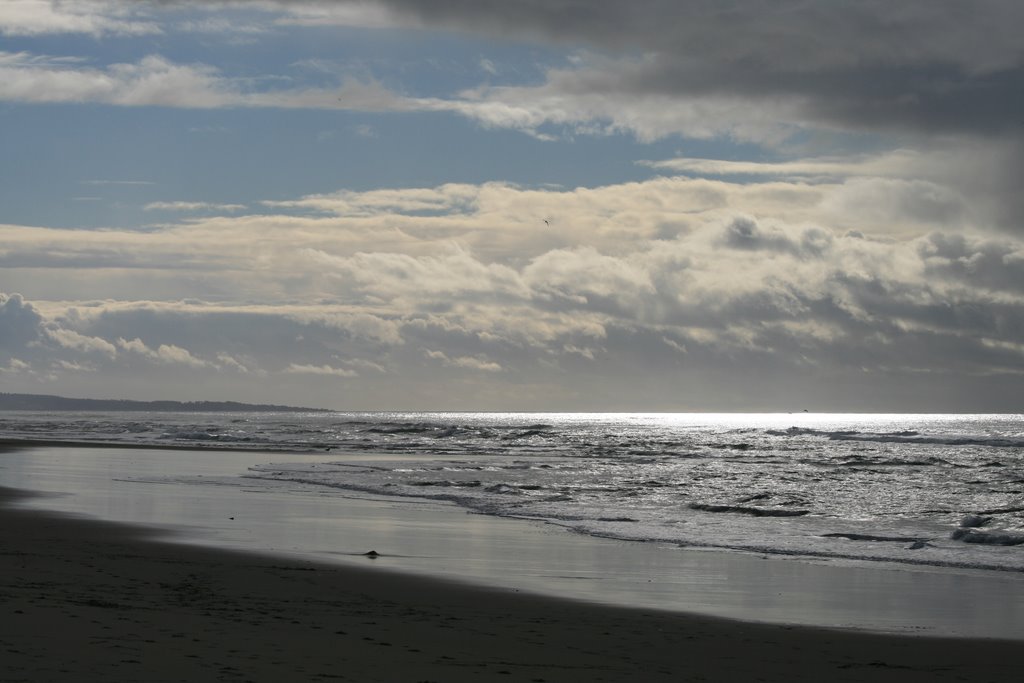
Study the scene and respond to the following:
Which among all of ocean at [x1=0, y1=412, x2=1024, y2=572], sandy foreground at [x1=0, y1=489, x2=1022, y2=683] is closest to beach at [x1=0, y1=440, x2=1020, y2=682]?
sandy foreground at [x1=0, y1=489, x2=1022, y2=683]

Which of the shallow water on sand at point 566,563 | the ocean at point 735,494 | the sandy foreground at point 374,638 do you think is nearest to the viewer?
the sandy foreground at point 374,638

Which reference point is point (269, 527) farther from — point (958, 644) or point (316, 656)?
point (958, 644)

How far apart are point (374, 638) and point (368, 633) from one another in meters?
0.25

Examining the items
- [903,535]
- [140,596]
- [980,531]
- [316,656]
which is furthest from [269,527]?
[980,531]

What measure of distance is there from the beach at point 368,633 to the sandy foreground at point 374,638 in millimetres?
27

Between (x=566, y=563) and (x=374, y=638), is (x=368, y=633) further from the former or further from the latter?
(x=566, y=563)

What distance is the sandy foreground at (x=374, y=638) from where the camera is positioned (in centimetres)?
902

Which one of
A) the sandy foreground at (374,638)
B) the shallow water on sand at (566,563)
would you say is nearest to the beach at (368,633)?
the sandy foreground at (374,638)

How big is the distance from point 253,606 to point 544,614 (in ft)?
11.3

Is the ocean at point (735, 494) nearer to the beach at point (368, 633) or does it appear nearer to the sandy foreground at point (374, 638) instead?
the beach at point (368, 633)

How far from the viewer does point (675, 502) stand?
2989cm

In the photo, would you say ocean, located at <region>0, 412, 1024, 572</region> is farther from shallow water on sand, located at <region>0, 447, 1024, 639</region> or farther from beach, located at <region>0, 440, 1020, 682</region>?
beach, located at <region>0, 440, 1020, 682</region>

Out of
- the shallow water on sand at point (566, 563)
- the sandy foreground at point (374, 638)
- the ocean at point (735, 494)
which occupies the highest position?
the ocean at point (735, 494)

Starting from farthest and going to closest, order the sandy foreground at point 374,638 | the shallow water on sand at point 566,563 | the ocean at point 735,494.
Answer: the ocean at point 735,494, the shallow water on sand at point 566,563, the sandy foreground at point 374,638
